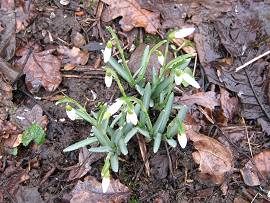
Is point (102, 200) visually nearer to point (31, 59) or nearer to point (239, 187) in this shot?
point (239, 187)

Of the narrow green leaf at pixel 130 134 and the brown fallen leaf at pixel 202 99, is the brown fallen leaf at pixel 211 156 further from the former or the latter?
the narrow green leaf at pixel 130 134

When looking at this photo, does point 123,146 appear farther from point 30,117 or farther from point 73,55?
point 73,55

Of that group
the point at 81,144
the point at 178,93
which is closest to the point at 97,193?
the point at 81,144

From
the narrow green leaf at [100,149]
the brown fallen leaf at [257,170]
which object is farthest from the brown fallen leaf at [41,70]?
the brown fallen leaf at [257,170]

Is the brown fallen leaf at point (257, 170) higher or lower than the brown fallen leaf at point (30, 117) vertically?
lower

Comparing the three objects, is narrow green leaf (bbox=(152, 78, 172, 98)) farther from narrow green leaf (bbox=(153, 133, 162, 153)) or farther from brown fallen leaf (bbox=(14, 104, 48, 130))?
brown fallen leaf (bbox=(14, 104, 48, 130))

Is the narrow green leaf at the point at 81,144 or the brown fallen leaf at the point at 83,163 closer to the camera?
the narrow green leaf at the point at 81,144

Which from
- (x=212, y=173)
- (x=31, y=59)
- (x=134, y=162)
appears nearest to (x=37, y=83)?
(x=31, y=59)
